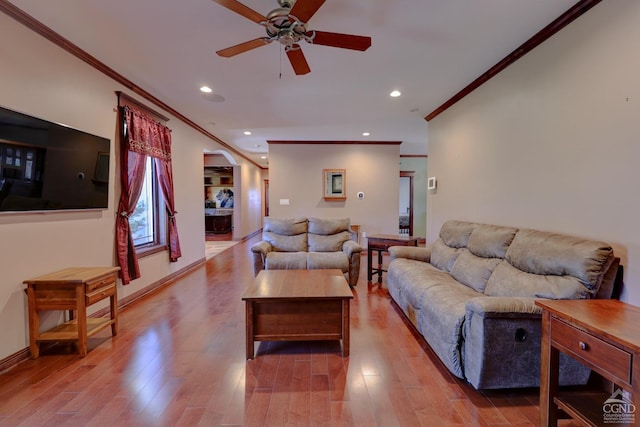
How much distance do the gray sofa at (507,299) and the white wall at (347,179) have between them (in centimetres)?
377

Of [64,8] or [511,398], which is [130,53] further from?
[511,398]

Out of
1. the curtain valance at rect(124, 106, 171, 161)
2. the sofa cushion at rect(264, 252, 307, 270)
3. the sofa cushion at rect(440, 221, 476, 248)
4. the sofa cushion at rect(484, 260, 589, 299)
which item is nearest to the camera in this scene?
the sofa cushion at rect(484, 260, 589, 299)

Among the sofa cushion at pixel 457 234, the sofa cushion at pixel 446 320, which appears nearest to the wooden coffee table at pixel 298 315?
the sofa cushion at pixel 446 320

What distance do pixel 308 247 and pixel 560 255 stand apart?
3.07 meters

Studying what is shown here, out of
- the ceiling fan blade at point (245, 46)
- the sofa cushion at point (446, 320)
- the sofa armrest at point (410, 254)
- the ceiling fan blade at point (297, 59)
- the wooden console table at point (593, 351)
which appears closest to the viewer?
the wooden console table at point (593, 351)

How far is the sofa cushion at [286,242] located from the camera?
14.1 ft

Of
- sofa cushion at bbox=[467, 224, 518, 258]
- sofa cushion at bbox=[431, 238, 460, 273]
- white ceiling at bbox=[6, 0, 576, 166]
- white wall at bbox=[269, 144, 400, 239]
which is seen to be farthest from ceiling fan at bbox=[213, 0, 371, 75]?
white wall at bbox=[269, 144, 400, 239]

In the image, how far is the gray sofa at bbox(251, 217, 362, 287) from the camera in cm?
Result: 372

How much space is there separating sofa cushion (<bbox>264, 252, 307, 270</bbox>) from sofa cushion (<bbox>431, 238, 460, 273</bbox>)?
5.29 ft

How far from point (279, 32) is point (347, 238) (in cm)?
306

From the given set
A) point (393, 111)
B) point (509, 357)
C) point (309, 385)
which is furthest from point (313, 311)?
point (393, 111)

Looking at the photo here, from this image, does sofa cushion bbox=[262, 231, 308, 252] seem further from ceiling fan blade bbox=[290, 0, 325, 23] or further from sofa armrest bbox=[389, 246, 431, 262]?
ceiling fan blade bbox=[290, 0, 325, 23]

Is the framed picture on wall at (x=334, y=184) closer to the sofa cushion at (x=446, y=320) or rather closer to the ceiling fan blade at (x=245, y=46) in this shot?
the sofa cushion at (x=446, y=320)

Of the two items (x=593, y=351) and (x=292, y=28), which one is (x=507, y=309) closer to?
(x=593, y=351)
